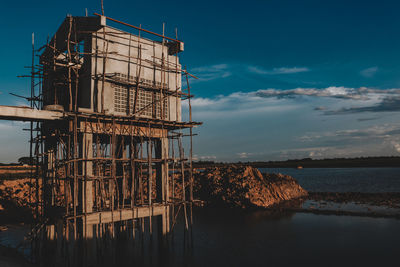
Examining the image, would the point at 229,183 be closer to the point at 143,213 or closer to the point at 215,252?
the point at 215,252

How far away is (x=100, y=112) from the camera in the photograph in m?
19.4

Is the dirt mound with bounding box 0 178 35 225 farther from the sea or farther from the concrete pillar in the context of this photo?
the concrete pillar

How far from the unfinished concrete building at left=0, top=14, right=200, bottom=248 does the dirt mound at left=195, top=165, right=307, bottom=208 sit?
24.7 metres

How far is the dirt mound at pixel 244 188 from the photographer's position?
151ft

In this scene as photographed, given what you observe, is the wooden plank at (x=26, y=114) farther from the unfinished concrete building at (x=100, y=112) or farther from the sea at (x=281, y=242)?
the sea at (x=281, y=242)

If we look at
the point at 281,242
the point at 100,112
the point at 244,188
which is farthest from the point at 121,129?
the point at 244,188

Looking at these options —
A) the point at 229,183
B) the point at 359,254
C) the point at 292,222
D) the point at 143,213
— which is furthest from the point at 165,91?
the point at 229,183

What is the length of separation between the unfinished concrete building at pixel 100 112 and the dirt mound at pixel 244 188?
2467cm

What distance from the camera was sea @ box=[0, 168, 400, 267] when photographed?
22297 mm

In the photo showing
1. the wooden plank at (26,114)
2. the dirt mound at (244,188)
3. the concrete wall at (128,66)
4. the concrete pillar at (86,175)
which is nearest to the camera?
the wooden plank at (26,114)

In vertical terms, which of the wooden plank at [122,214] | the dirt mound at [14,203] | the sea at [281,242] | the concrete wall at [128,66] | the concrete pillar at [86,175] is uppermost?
the concrete wall at [128,66]

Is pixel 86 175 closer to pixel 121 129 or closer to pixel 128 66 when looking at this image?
pixel 121 129

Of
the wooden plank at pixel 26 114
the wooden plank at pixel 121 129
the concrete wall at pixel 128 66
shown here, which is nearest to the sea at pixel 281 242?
the wooden plank at pixel 121 129

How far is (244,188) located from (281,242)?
18871 millimetres
